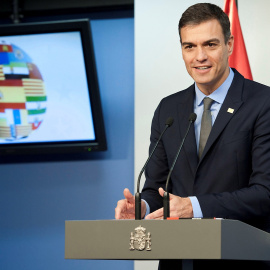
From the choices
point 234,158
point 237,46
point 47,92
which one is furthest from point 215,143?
point 47,92

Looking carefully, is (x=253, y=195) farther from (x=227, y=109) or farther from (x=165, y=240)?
(x=165, y=240)

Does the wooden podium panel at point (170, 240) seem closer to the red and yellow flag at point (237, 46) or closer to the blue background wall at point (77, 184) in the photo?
the red and yellow flag at point (237, 46)

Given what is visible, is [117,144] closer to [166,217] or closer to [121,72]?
[121,72]

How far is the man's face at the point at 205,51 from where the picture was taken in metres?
2.68

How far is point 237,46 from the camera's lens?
3.95 metres

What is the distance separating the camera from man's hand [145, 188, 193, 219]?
2107 millimetres

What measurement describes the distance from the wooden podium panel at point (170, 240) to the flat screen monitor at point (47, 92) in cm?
245

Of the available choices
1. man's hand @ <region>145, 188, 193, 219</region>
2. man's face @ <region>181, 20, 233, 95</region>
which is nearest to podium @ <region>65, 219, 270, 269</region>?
man's hand @ <region>145, 188, 193, 219</region>

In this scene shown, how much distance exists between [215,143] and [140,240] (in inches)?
32.6

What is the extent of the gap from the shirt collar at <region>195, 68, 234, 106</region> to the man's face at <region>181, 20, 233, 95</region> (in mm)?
47

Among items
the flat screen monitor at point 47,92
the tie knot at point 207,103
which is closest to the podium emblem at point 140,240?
the tie knot at point 207,103

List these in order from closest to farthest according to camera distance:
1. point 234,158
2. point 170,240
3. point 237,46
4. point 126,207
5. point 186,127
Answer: point 170,240 → point 126,207 → point 234,158 → point 186,127 → point 237,46

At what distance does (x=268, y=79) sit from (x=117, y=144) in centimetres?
122

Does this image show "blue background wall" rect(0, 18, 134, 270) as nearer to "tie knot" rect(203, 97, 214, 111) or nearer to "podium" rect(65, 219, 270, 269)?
"tie knot" rect(203, 97, 214, 111)
